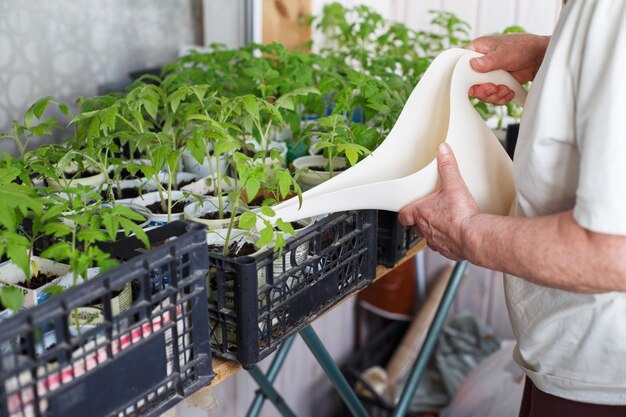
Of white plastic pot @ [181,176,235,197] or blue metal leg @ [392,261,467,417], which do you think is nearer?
white plastic pot @ [181,176,235,197]

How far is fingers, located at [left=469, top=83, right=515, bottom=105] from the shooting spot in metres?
1.29

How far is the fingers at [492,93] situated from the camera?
4.25 feet

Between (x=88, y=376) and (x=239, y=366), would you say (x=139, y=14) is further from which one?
(x=88, y=376)

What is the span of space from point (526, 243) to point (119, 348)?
1.73ft

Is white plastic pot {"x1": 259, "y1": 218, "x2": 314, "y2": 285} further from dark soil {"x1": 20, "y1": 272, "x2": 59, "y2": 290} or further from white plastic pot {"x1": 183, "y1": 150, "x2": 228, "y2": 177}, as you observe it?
white plastic pot {"x1": 183, "y1": 150, "x2": 228, "y2": 177}

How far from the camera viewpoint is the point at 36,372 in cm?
72

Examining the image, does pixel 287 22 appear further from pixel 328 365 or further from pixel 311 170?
pixel 328 365

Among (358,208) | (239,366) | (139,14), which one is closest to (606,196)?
(358,208)

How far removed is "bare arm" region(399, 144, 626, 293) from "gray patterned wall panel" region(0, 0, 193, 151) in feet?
3.66

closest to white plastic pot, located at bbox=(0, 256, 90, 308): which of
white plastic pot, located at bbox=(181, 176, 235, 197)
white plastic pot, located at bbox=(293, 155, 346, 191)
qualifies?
white plastic pot, located at bbox=(181, 176, 235, 197)

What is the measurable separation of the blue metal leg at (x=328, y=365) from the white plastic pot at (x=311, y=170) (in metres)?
0.29

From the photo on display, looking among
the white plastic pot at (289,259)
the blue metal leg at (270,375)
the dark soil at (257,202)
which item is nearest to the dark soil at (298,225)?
the white plastic pot at (289,259)

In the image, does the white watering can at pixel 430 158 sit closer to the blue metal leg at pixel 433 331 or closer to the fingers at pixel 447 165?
the fingers at pixel 447 165

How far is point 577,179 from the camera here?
918 millimetres
